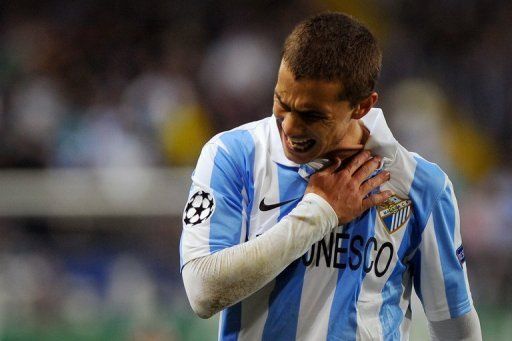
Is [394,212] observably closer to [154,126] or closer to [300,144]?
[300,144]

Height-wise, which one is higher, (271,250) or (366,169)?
(366,169)

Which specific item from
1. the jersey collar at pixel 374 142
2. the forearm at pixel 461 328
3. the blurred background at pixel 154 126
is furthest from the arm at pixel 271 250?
the blurred background at pixel 154 126

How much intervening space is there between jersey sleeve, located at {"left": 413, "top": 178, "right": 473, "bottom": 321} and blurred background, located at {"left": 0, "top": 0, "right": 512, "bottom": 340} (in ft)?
6.39

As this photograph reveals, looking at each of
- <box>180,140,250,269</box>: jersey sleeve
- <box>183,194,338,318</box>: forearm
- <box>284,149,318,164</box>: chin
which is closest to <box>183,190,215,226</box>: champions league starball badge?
<box>180,140,250,269</box>: jersey sleeve

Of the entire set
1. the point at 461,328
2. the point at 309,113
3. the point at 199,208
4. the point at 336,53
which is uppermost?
the point at 336,53

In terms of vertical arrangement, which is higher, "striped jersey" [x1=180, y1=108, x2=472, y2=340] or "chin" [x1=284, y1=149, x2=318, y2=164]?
"chin" [x1=284, y1=149, x2=318, y2=164]

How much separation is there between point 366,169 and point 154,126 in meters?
4.21

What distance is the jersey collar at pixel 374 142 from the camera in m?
2.38

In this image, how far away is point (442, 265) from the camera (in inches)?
97.7

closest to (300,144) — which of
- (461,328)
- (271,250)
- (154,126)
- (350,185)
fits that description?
(350,185)

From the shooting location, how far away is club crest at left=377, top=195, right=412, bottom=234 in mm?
2408

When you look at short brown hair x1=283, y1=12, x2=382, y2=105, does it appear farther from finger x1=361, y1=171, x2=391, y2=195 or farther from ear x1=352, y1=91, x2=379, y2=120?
finger x1=361, y1=171, x2=391, y2=195

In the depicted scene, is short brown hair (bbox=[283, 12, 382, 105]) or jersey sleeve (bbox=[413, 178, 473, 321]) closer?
short brown hair (bbox=[283, 12, 382, 105])

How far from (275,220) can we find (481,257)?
344 centimetres
